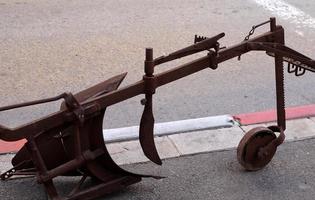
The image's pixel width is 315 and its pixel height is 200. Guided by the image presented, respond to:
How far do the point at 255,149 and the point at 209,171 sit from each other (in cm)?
36

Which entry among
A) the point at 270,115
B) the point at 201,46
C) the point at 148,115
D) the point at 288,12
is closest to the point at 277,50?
the point at 201,46

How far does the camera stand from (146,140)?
3357mm

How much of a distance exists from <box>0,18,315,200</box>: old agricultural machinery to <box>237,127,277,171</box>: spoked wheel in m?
0.40

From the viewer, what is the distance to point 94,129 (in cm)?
330

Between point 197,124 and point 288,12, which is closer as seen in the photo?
point 197,124

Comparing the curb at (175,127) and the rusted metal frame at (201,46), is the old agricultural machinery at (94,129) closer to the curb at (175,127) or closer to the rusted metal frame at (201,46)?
the rusted metal frame at (201,46)

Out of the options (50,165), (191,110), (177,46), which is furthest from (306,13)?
(50,165)

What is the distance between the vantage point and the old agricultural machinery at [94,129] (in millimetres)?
3070

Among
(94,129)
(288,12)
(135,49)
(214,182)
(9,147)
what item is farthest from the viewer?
(288,12)

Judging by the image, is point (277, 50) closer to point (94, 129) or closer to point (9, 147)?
point (94, 129)

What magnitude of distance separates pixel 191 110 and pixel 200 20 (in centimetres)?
262

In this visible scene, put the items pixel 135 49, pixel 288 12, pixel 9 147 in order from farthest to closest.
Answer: pixel 288 12, pixel 135 49, pixel 9 147

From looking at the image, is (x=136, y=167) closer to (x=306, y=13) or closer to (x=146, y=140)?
(x=146, y=140)

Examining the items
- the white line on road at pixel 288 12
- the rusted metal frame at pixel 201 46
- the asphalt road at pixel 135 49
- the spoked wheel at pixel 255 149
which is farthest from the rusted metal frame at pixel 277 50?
the white line on road at pixel 288 12
